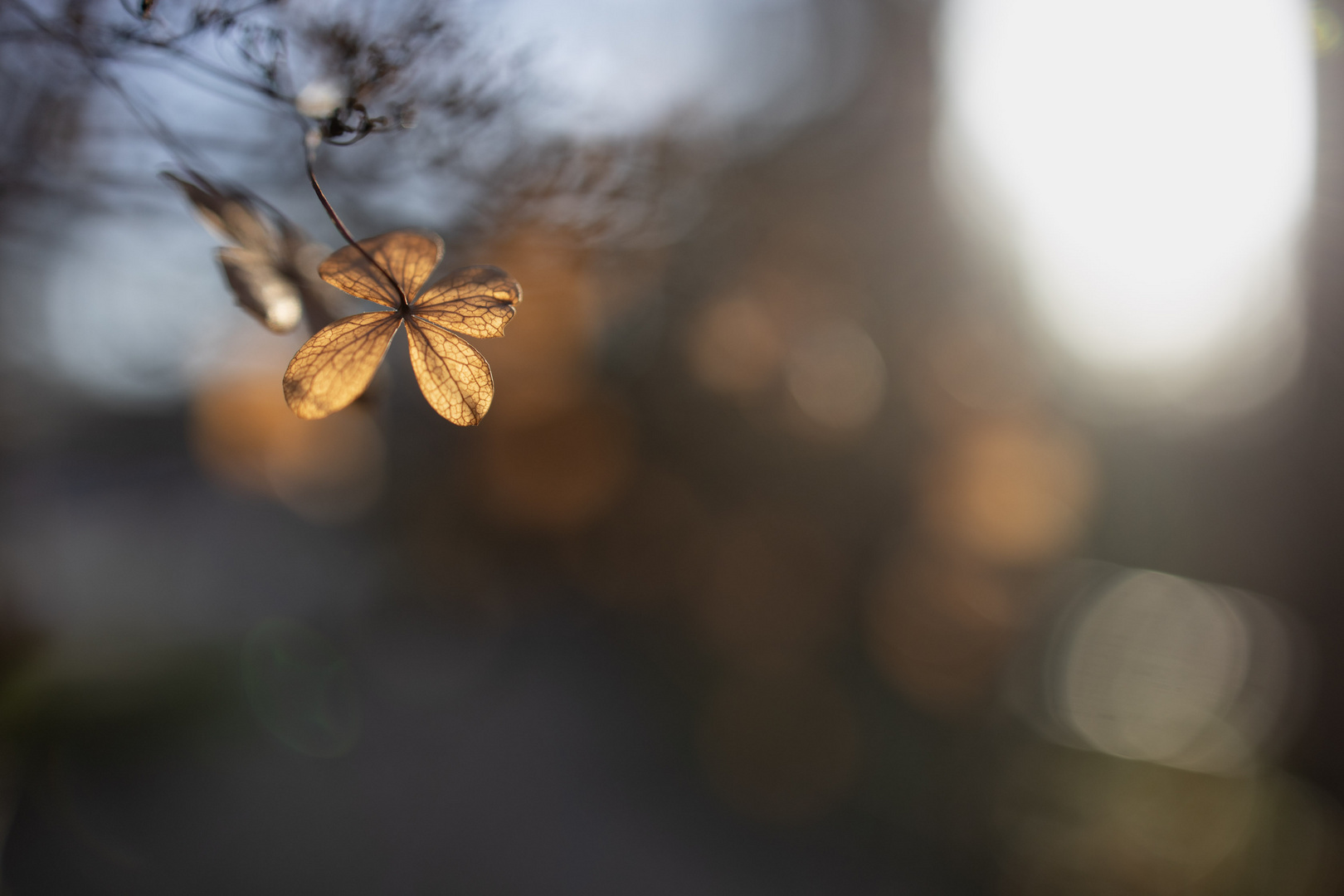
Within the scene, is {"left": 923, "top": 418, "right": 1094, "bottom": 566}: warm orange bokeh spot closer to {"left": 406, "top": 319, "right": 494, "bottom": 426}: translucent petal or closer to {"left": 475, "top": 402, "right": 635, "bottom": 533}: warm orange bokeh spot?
{"left": 475, "top": 402, "right": 635, "bottom": 533}: warm orange bokeh spot

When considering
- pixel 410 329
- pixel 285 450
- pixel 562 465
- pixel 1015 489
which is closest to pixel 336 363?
pixel 410 329

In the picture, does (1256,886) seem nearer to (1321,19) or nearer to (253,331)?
(1321,19)

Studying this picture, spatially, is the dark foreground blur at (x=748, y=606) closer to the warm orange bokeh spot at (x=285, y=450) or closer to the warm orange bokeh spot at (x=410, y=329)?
the warm orange bokeh spot at (x=285, y=450)

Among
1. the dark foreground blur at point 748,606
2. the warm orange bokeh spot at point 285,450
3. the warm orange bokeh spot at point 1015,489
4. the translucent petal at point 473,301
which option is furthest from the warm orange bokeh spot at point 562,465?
the translucent petal at point 473,301

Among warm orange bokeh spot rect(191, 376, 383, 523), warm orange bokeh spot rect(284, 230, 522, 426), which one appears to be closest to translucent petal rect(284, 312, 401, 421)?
warm orange bokeh spot rect(284, 230, 522, 426)

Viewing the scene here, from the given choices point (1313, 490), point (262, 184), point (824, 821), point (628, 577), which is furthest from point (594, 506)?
point (1313, 490)

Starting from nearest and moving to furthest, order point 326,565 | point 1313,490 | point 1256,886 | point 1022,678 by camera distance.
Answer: point 1256,886
point 1313,490
point 1022,678
point 326,565

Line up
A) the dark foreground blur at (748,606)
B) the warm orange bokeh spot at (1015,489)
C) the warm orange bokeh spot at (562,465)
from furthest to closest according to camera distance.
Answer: the warm orange bokeh spot at (562,465) < the warm orange bokeh spot at (1015,489) < the dark foreground blur at (748,606)
